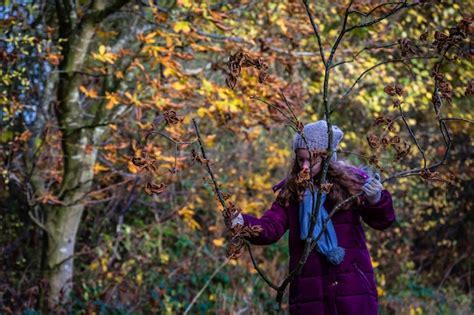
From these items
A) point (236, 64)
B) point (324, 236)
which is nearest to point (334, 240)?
point (324, 236)

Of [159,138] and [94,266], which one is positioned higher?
[159,138]

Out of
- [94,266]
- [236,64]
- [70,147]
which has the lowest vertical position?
[94,266]

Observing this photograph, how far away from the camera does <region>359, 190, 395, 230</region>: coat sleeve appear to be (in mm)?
3230

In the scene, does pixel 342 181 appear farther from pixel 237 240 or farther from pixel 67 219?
pixel 67 219

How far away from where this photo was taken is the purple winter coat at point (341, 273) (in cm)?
332

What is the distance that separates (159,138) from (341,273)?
15.8 ft

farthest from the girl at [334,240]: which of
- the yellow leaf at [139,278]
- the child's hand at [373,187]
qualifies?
the yellow leaf at [139,278]

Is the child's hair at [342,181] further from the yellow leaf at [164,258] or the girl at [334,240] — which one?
the yellow leaf at [164,258]

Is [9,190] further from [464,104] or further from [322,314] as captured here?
[464,104]

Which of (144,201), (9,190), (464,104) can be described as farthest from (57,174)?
(464,104)

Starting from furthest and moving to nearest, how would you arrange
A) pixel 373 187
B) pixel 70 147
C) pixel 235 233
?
pixel 70 147, pixel 373 187, pixel 235 233

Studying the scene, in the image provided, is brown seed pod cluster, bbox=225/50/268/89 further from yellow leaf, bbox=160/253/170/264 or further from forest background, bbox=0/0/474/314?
yellow leaf, bbox=160/253/170/264

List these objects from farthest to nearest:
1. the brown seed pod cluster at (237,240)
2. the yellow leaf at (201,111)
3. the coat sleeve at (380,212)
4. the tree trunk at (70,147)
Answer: the tree trunk at (70,147) < the yellow leaf at (201,111) < the coat sleeve at (380,212) < the brown seed pod cluster at (237,240)

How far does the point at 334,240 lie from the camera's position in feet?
11.0
